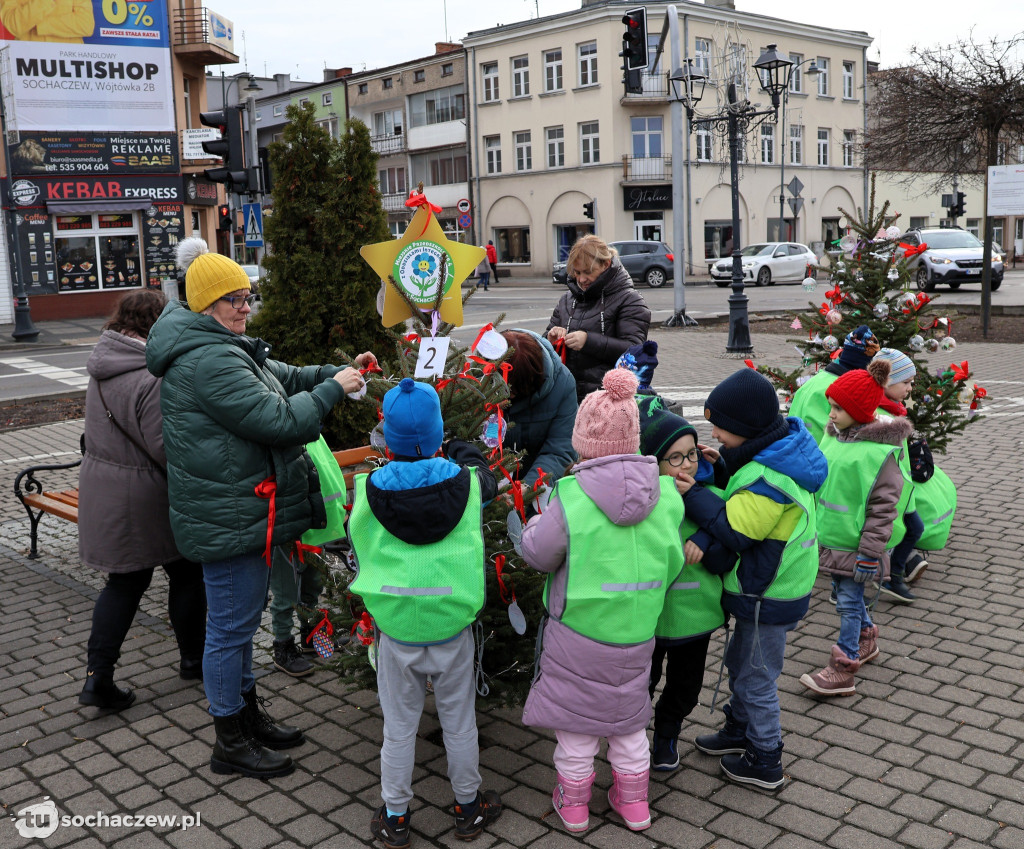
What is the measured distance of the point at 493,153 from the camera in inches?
1857

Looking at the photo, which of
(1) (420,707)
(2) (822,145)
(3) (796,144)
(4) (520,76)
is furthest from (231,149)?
(2) (822,145)

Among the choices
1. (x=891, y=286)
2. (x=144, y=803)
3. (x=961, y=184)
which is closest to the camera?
(x=144, y=803)

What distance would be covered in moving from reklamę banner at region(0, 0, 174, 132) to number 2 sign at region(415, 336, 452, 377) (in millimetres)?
28706

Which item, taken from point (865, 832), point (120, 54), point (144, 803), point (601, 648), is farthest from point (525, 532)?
point (120, 54)

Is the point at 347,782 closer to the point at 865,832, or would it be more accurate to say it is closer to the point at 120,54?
the point at 865,832

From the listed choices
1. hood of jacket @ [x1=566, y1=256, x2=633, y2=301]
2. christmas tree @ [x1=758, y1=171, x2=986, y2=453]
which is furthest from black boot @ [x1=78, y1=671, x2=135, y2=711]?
christmas tree @ [x1=758, y1=171, x2=986, y2=453]

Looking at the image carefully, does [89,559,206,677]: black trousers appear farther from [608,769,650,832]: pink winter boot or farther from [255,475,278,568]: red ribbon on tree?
[608,769,650,832]: pink winter boot

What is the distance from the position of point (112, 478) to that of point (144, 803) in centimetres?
152

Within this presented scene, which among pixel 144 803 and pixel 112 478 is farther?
pixel 112 478

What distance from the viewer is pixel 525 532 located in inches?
128

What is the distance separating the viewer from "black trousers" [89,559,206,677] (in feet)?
A: 14.2

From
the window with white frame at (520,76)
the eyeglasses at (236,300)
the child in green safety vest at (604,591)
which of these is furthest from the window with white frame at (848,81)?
the child in green safety vest at (604,591)

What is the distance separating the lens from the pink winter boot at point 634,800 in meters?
3.31

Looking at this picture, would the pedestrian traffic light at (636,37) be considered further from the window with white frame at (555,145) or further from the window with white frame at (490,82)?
the window with white frame at (490,82)
